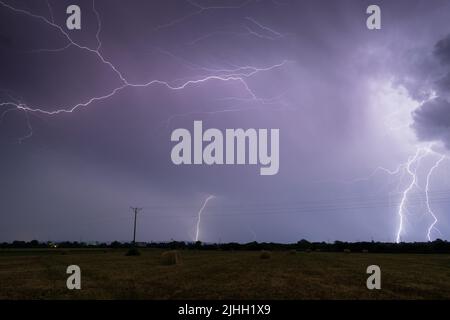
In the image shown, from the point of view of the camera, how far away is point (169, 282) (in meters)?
12.6

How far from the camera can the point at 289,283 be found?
40.2 ft

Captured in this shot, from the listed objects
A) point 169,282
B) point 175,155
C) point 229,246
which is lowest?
point 229,246
